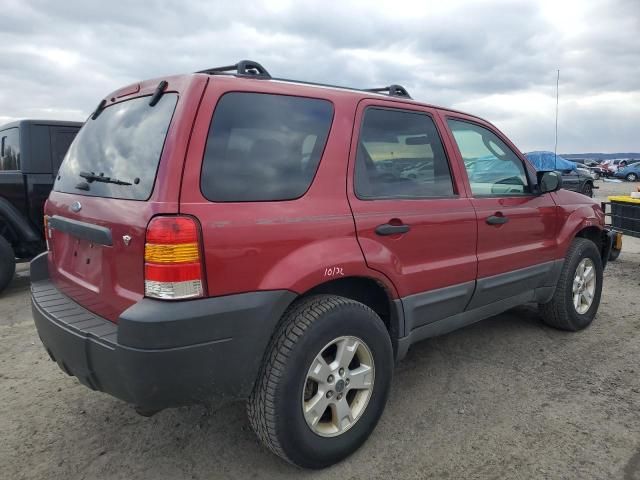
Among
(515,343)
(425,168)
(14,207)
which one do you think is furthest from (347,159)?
(14,207)

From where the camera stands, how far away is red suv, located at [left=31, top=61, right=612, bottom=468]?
78.0 inches

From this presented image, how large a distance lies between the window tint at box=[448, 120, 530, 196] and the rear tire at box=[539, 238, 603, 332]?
86 centimetres

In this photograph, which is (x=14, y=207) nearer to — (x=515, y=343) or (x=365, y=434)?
(x=365, y=434)

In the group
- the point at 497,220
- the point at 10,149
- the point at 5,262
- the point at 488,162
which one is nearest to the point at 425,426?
the point at 497,220

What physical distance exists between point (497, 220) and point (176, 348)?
7.60ft

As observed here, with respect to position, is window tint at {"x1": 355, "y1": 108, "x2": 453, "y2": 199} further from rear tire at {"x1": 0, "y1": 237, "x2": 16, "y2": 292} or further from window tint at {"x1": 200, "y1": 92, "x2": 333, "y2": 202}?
rear tire at {"x1": 0, "y1": 237, "x2": 16, "y2": 292}

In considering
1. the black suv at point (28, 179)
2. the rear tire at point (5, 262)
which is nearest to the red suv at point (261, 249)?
the rear tire at point (5, 262)

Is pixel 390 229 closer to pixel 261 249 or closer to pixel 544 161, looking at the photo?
pixel 261 249

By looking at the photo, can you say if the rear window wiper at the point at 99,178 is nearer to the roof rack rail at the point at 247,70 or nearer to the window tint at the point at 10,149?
the roof rack rail at the point at 247,70

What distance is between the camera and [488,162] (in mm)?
3645

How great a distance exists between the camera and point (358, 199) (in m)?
2.54

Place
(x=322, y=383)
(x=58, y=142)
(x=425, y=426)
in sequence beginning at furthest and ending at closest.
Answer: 1. (x=58, y=142)
2. (x=425, y=426)
3. (x=322, y=383)

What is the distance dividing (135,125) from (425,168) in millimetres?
1670

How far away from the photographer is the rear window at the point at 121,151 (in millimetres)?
2117
